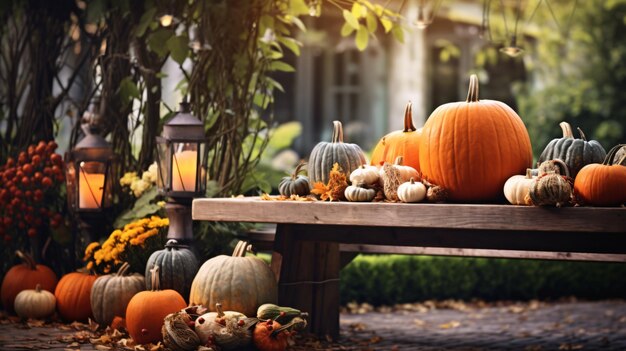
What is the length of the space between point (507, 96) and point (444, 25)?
1.55m

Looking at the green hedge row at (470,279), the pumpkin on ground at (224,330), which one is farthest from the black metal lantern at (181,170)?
the green hedge row at (470,279)

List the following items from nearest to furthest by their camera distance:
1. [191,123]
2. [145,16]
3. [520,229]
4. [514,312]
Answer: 1. [520,229]
2. [191,123]
3. [145,16]
4. [514,312]

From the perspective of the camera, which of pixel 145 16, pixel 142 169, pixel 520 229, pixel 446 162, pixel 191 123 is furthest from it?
pixel 142 169

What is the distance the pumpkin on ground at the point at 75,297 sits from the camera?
6055mm

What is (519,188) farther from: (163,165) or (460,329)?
(163,165)

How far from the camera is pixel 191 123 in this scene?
611cm

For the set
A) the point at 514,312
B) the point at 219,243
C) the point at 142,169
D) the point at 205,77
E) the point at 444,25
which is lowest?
the point at 514,312

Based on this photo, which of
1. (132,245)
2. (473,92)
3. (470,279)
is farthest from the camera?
(470,279)

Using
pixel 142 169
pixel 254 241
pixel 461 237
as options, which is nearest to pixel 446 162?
pixel 461 237

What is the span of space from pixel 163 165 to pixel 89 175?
0.66 metres

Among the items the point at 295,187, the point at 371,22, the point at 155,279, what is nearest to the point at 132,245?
the point at 155,279

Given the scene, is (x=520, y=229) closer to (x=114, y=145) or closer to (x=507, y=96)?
(x=114, y=145)

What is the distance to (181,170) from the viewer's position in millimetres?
6074

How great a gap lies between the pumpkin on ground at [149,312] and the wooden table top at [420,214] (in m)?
0.47
